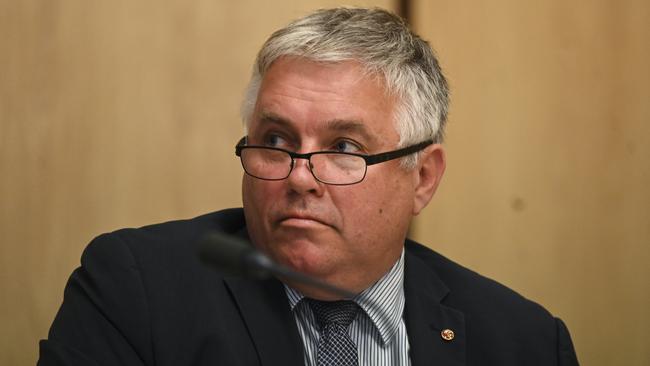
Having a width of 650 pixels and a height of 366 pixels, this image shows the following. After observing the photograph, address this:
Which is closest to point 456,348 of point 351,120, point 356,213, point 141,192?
point 356,213

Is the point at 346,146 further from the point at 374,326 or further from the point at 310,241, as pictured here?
the point at 374,326

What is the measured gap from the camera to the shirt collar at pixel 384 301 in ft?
6.21

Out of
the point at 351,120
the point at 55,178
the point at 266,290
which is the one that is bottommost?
the point at 266,290

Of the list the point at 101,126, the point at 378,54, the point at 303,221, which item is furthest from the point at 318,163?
the point at 101,126

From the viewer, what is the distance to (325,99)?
178 cm

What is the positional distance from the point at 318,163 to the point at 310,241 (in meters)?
0.15

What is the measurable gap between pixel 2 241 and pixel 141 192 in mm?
343

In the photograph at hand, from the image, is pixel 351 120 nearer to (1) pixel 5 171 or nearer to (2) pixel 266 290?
(2) pixel 266 290

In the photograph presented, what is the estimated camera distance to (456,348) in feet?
6.48

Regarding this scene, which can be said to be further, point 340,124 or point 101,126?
point 101,126

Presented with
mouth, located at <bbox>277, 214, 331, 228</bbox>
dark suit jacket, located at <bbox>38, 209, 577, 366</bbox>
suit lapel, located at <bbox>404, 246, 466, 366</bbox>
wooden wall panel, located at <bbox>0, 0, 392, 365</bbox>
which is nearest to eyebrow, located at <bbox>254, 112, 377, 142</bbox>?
mouth, located at <bbox>277, 214, 331, 228</bbox>

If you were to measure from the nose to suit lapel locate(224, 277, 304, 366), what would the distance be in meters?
0.24

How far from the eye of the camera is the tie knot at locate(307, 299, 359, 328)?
185 cm

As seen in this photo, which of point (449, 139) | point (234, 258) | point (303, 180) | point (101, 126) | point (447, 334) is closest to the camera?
point (234, 258)
